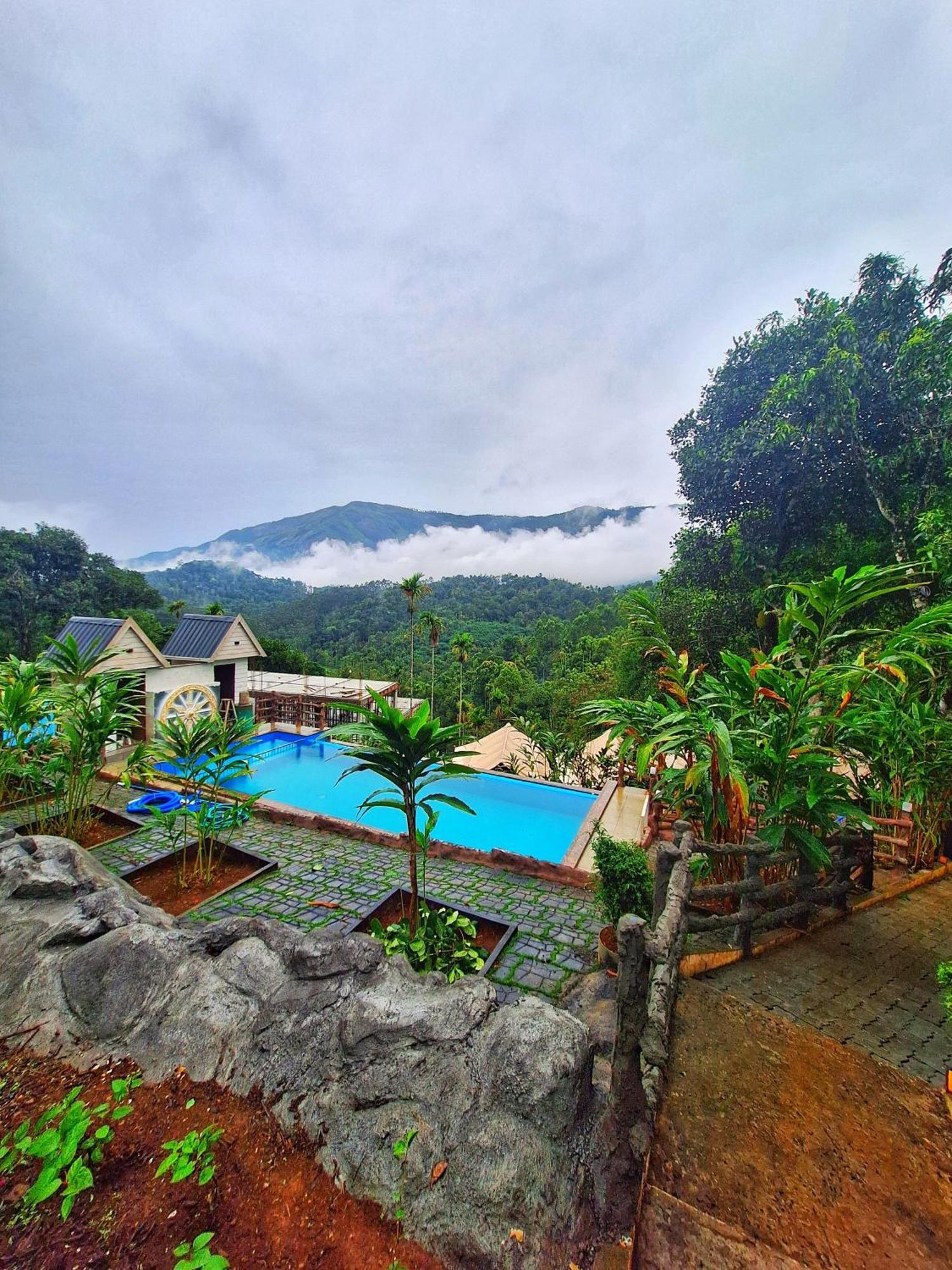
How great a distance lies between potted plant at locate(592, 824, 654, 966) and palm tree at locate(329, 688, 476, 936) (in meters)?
1.10

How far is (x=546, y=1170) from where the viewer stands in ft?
5.35

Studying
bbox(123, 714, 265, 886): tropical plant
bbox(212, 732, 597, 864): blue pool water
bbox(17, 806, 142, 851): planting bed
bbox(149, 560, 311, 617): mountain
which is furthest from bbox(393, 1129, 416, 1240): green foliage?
bbox(149, 560, 311, 617): mountain

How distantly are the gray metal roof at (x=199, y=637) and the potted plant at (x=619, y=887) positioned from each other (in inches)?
540

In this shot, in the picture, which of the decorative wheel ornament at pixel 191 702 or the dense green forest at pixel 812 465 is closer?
the dense green forest at pixel 812 465

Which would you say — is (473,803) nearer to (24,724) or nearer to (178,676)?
(24,724)

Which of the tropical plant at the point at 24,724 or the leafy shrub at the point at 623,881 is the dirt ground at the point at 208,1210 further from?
the tropical plant at the point at 24,724

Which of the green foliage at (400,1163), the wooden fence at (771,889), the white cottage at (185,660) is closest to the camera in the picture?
the green foliage at (400,1163)

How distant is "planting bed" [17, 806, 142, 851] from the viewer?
5.44m

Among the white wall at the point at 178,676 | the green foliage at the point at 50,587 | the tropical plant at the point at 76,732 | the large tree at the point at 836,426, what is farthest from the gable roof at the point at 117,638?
the large tree at the point at 836,426

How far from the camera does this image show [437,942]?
3.58m

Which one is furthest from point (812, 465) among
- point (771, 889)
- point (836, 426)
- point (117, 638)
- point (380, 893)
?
point (117, 638)

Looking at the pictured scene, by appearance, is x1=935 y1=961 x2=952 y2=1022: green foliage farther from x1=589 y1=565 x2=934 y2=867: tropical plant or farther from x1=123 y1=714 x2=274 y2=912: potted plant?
x1=123 y1=714 x2=274 y2=912: potted plant

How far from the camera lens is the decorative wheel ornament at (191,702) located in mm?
12836

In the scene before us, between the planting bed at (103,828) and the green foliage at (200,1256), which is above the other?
the green foliage at (200,1256)
